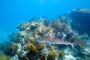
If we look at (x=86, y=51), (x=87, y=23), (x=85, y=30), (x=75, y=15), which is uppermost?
(x=75, y=15)

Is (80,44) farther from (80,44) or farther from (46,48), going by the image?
(46,48)

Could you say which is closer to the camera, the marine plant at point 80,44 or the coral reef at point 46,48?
the coral reef at point 46,48

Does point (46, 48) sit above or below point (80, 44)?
below

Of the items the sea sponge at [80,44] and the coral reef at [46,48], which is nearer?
the coral reef at [46,48]

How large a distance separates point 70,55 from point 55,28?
3.68 meters

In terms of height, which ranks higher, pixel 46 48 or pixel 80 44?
pixel 80 44

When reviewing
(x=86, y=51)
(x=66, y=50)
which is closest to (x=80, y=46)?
(x=86, y=51)

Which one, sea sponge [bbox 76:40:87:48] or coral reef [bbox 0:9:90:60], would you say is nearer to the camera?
coral reef [bbox 0:9:90:60]

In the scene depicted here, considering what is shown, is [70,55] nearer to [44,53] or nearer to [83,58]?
[83,58]

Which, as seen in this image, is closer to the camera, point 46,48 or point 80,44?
point 46,48

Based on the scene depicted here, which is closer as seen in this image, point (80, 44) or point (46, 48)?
point (46, 48)

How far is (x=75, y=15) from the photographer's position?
17250 mm

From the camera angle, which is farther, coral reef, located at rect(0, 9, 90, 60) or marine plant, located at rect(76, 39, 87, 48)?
marine plant, located at rect(76, 39, 87, 48)

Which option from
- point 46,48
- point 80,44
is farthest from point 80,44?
point 46,48
